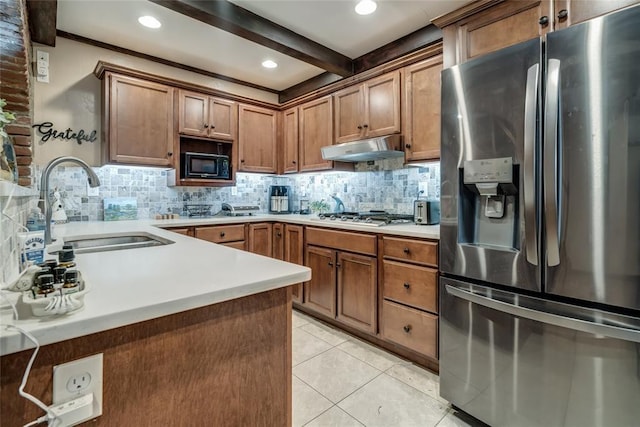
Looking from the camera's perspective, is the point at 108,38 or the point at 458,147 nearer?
the point at 458,147

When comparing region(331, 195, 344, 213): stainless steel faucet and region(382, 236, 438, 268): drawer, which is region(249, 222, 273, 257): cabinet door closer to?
region(331, 195, 344, 213): stainless steel faucet

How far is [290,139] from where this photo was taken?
12.1 ft

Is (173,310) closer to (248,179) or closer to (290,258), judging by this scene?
(290,258)

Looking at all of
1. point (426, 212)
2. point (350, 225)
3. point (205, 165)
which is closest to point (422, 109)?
point (426, 212)

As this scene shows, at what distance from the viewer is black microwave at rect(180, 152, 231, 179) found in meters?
3.14

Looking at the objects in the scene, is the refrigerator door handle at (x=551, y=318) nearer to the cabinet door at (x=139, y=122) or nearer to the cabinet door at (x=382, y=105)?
the cabinet door at (x=382, y=105)

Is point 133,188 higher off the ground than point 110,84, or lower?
lower

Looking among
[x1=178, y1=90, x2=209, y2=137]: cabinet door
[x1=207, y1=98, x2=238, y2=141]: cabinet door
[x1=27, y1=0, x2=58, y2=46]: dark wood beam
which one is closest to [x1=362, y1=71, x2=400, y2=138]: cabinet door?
[x1=207, y1=98, x2=238, y2=141]: cabinet door

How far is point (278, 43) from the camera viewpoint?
2.47 meters

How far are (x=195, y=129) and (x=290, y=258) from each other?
1.61 metres

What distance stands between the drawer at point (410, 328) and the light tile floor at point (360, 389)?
163 millimetres

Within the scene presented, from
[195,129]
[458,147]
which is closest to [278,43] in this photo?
[195,129]

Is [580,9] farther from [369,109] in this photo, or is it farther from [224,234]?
[224,234]

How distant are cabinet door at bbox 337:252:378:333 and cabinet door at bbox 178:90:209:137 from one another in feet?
6.30
